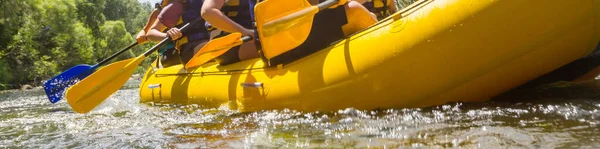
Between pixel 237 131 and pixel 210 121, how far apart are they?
591mm

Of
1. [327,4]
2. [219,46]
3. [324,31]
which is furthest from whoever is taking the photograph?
[219,46]

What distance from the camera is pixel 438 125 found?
2406 millimetres

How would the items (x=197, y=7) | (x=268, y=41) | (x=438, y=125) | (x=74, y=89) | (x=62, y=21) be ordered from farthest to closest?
(x=62, y=21) → (x=197, y=7) → (x=74, y=89) → (x=268, y=41) → (x=438, y=125)

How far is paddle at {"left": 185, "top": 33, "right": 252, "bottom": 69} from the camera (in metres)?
3.92

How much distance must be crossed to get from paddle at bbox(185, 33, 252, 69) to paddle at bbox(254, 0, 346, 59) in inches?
25.0

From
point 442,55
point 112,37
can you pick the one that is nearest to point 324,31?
point 442,55

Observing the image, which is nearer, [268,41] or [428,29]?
[428,29]

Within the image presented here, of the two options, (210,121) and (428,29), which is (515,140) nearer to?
(428,29)

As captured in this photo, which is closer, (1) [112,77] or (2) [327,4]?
(2) [327,4]

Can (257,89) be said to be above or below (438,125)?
above

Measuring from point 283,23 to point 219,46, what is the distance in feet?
3.24

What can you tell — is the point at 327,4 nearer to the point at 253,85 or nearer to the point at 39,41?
the point at 253,85

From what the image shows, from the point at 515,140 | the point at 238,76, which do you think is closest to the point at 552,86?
the point at 515,140

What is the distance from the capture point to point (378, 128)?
248 centimetres
